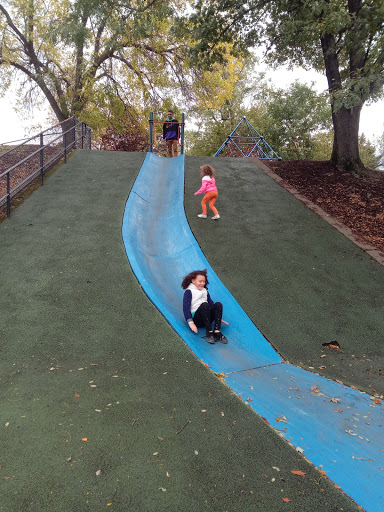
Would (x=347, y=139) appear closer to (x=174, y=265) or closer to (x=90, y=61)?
(x=174, y=265)

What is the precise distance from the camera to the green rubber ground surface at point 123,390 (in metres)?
2.78

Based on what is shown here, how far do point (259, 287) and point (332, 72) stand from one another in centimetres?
903

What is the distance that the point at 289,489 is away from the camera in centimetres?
285

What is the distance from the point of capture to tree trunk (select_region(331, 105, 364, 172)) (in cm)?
1241

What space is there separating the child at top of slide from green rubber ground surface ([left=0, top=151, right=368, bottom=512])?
16.3 inches

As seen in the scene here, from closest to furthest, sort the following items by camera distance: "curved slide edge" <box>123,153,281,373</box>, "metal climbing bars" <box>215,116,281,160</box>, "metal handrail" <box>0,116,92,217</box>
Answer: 1. "curved slide edge" <box>123,153,281,373</box>
2. "metal handrail" <box>0,116,92,217</box>
3. "metal climbing bars" <box>215,116,281,160</box>

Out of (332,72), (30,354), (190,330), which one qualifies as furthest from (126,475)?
(332,72)

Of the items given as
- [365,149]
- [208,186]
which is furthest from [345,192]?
[365,149]

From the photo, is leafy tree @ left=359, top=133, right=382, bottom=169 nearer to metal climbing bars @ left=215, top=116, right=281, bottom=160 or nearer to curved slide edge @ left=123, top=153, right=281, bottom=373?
metal climbing bars @ left=215, top=116, right=281, bottom=160

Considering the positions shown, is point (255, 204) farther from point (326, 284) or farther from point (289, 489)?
point (289, 489)

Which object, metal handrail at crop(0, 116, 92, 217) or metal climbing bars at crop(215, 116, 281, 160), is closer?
metal handrail at crop(0, 116, 92, 217)

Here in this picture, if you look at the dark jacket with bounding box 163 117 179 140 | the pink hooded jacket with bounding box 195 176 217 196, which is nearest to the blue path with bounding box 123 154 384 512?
the pink hooded jacket with bounding box 195 176 217 196

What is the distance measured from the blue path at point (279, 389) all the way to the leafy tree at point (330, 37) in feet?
21.4

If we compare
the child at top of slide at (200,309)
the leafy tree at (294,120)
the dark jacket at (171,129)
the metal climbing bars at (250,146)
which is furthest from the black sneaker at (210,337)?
the leafy tree at (294,120)
